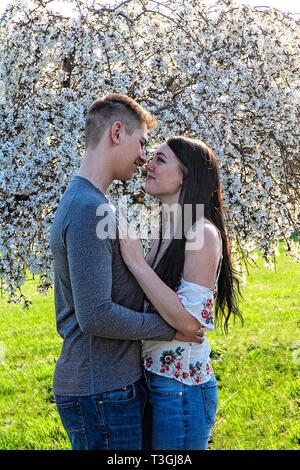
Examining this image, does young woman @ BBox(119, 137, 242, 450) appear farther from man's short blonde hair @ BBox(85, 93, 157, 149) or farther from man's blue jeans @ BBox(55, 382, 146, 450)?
man's short blonde hair @ BBox(85, 93, 157, 149)

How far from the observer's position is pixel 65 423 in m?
2.13

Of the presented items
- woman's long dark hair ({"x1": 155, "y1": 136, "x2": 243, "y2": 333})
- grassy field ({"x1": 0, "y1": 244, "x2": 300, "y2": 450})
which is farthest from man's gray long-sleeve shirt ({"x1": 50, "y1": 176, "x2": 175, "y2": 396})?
grassy field ({"x1": 0, "y1": 244, "x2": 300, "y2": 450})

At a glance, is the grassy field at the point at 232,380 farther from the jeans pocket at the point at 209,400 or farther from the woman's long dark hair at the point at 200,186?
the woman's long dark hair at the point at 200,186

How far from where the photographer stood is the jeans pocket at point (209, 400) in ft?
7.26

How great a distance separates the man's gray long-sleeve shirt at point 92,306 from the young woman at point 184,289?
0.08 metres

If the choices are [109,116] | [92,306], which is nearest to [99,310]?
[92,306]

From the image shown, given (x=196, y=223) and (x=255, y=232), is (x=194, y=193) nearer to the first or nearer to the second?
(x=196, y=223)

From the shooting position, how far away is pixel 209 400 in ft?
7.37

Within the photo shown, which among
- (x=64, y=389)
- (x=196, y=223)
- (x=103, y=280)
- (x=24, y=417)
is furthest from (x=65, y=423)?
(x=24, y=417)

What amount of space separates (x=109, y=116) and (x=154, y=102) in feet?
8.25

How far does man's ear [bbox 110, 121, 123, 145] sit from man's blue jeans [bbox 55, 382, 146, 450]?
1.09 metres

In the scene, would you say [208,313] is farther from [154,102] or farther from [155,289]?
[154,102]

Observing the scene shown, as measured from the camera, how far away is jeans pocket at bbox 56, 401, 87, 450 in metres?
2.05

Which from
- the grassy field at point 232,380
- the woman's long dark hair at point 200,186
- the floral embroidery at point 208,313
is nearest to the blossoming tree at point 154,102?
the grassy field at point 232,380
